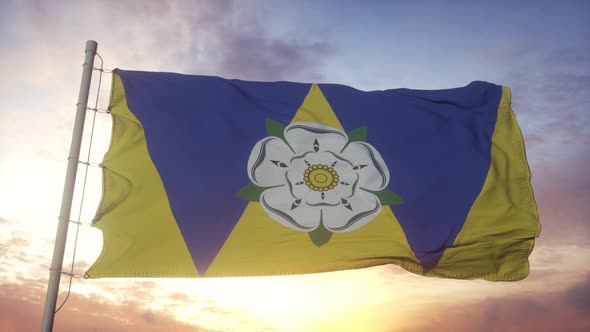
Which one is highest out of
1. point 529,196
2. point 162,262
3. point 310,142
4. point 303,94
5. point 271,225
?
point 303,94

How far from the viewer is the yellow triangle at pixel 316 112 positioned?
9.34 metres

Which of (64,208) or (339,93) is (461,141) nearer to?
(339,93)

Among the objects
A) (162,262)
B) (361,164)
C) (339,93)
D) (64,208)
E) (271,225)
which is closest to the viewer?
(64,208)

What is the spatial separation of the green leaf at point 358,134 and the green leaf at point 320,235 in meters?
1.59

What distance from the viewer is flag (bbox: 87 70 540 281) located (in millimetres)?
7957

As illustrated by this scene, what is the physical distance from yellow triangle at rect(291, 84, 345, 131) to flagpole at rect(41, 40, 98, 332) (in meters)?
2.99

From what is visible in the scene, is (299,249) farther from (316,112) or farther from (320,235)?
(316,112)

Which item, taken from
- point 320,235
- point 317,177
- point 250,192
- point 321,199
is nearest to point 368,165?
point 317,177

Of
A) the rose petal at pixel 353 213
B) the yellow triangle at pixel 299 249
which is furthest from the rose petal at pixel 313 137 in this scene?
the yellow triangle at pixel 299 249

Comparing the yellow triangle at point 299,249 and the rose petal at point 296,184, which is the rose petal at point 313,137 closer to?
the rose petal at point 296,184

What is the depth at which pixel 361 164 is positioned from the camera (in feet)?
29.8

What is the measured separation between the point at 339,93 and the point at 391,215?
2.20 metres

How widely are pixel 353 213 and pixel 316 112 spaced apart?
175 cm

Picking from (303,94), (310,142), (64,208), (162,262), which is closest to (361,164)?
(310,142)
